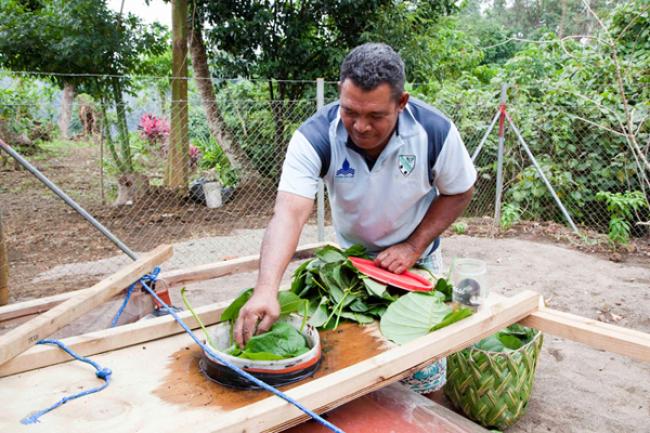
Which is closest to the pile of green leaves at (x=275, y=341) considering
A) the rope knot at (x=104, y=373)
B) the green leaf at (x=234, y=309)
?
the green leaf at (x=234, y=309)

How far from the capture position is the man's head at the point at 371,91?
178cm

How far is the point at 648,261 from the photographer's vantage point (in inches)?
213

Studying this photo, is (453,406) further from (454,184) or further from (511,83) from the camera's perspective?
(511,83)

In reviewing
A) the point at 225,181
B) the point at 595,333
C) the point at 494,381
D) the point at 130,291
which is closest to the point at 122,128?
the point at 225,181

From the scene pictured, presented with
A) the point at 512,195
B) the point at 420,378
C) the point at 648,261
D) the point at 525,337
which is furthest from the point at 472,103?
the point at 420,378

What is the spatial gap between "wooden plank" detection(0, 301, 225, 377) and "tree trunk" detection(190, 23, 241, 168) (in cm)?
571

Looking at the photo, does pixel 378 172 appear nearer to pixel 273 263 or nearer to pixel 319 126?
pixel 319 126

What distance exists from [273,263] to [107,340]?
642 millimetres

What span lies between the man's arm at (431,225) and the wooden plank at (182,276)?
25.3 inches

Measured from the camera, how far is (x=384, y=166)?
2.10m

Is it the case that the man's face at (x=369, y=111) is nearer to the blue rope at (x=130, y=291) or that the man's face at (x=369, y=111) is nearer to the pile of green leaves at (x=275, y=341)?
the pile of green leaves at (x=275, y=341)

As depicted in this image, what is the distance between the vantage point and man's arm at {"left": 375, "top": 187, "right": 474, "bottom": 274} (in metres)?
2.18

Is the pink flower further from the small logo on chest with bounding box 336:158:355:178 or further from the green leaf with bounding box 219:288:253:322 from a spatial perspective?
the green leaf with bounding box 219:288:253:322

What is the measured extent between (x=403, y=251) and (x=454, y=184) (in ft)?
1.20
